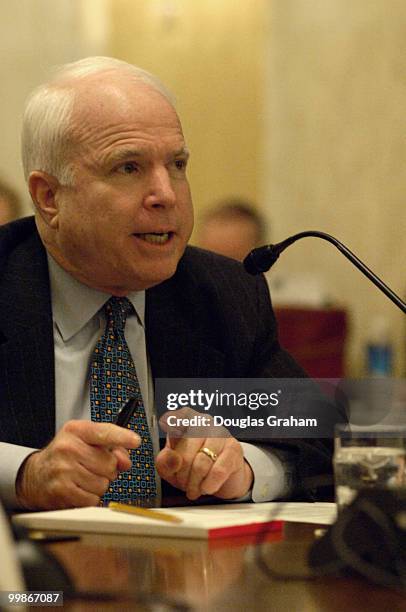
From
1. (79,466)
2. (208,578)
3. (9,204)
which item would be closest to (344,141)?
(9,204)

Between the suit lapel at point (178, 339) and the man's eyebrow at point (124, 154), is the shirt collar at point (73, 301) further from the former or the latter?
the man's eyebrow at point (124, 154)

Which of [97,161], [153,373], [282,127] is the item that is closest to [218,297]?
[153,373]

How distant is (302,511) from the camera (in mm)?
1702

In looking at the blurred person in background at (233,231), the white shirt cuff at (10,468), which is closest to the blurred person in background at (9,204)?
the blurred person in background at (233,231)

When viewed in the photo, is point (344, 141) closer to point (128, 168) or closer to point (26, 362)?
point (128, 168)

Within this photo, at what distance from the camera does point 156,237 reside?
2.17 metres

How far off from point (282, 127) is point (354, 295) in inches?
49.7

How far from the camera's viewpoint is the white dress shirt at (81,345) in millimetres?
2105

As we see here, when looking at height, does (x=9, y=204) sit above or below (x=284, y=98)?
below

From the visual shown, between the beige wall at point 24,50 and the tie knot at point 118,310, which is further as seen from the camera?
the beige wall at point 24,50

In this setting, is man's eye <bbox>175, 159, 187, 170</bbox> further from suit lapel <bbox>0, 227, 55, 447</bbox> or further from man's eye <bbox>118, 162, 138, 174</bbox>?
suit lapel <bbox>0, 227, 55, 447</bbox>

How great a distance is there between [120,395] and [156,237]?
313 mm

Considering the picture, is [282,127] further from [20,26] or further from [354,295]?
[20,26]

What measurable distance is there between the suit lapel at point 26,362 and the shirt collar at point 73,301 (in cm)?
4
